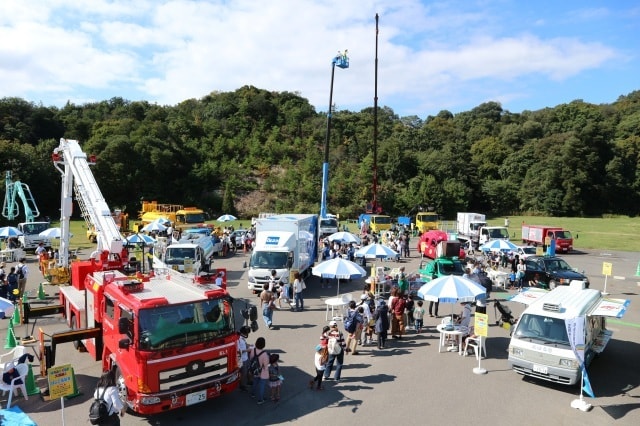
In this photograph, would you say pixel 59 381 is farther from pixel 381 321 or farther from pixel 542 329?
pixel 542 329

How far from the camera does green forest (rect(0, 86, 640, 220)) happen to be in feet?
192

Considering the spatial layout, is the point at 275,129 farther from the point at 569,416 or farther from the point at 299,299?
the point at 569,416

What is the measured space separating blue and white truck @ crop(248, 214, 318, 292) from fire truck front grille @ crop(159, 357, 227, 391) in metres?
9.66

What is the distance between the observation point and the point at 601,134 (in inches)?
2662

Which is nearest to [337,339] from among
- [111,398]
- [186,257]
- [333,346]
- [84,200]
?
[333,346]

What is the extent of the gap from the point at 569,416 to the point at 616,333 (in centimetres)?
726

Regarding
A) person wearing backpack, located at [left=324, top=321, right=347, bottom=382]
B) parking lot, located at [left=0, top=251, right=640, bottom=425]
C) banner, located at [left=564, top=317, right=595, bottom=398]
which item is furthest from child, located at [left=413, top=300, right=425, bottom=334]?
banner, located at [left=564, top=317, right=595, bottom=398]

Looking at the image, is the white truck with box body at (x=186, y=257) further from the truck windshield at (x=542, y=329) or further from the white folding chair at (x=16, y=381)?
the truck windshield at (x=542, y=329)

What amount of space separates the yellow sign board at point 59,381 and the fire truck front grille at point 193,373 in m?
1.70

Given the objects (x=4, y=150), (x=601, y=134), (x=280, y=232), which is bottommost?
(x=280, y=232)

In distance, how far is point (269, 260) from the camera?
1922cm

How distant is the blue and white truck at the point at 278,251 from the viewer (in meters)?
19.0

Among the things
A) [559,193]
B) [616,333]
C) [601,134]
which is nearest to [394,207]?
[559,193]

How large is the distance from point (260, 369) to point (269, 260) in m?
9.75
